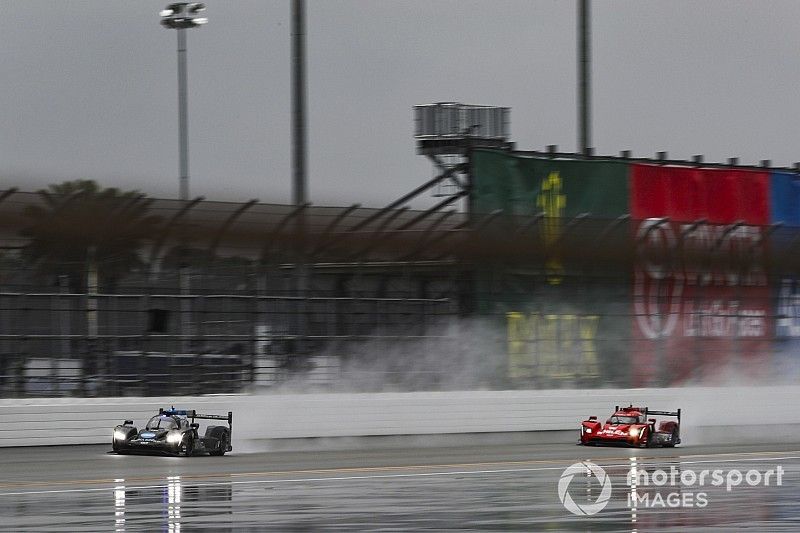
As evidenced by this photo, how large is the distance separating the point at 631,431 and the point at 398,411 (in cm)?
403

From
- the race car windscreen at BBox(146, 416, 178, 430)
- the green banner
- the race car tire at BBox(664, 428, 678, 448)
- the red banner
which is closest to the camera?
the race car windscreen at BBox(146, 416, 178, 430)

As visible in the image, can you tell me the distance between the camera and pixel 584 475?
17812mm

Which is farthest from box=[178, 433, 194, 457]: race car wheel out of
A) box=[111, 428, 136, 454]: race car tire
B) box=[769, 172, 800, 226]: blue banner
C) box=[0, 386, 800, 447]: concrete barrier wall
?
box=[769, 172, 800, 226]: blue banner

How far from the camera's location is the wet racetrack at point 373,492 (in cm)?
1230

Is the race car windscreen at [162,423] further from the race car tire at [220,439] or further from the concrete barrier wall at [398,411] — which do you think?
the concrete barrier wall at [398,411]

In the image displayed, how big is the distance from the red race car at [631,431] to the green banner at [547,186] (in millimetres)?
6585

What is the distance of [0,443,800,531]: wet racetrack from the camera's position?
12.3 metres

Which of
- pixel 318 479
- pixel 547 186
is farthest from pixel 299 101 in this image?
pixel 318 479

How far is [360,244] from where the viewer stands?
82.4 ft

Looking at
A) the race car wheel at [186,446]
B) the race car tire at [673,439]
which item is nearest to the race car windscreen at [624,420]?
the race car tire at [673,439]

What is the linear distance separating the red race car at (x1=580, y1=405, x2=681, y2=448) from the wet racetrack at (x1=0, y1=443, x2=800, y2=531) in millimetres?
757

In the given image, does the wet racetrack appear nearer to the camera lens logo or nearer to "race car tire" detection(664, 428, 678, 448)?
the camera lens logo

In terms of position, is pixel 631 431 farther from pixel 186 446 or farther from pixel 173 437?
pixel 173 437

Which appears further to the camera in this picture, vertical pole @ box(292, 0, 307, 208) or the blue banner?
the blue banner
